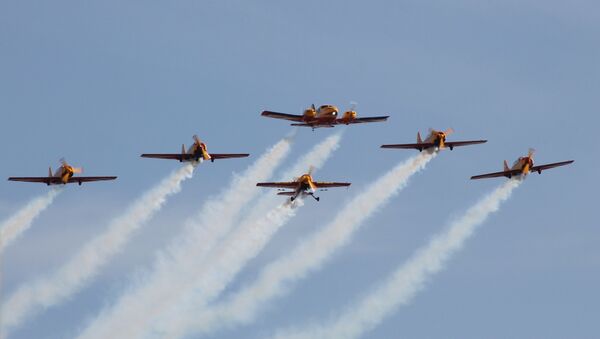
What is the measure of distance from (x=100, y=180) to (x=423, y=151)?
34.9m

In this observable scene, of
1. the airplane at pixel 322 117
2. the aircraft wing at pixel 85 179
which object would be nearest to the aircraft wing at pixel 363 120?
the airplane at pixel 322 117

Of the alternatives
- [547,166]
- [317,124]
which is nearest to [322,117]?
[317,124]

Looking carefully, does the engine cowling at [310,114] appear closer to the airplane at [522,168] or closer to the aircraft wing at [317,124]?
the aircraft wing at [317,124]

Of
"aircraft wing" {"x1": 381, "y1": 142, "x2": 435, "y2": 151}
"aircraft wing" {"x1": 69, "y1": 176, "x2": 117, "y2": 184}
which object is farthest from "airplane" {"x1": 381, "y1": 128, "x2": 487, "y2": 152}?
"aircraft wing" {"x1": 69, "y1": 176, "x2": 117, "y2": 184}

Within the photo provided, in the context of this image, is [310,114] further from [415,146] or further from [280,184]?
[415,146]

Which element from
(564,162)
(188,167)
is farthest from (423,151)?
(188,167)

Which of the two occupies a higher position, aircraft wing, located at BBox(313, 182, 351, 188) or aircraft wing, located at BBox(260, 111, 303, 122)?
aircraft wing, located at BBox(260, 111, 303, 122)

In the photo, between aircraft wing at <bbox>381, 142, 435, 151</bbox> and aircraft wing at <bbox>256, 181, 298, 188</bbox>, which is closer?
aircraft wing at <bbox>256, 181, 298, 188</bbox>

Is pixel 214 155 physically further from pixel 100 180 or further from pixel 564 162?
pixel 564 162

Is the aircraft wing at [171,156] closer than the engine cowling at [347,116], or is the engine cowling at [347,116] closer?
the aircraft wing at [171,156]

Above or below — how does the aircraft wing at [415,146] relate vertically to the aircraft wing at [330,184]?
above

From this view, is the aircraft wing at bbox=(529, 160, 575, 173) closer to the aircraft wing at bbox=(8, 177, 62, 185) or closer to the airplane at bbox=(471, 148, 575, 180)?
the airplane at bbox=(471, 148, 575, 180)

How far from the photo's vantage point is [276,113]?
151 metres

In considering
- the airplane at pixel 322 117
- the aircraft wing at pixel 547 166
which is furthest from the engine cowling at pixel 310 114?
the aircraft wing at pixel 547 166
